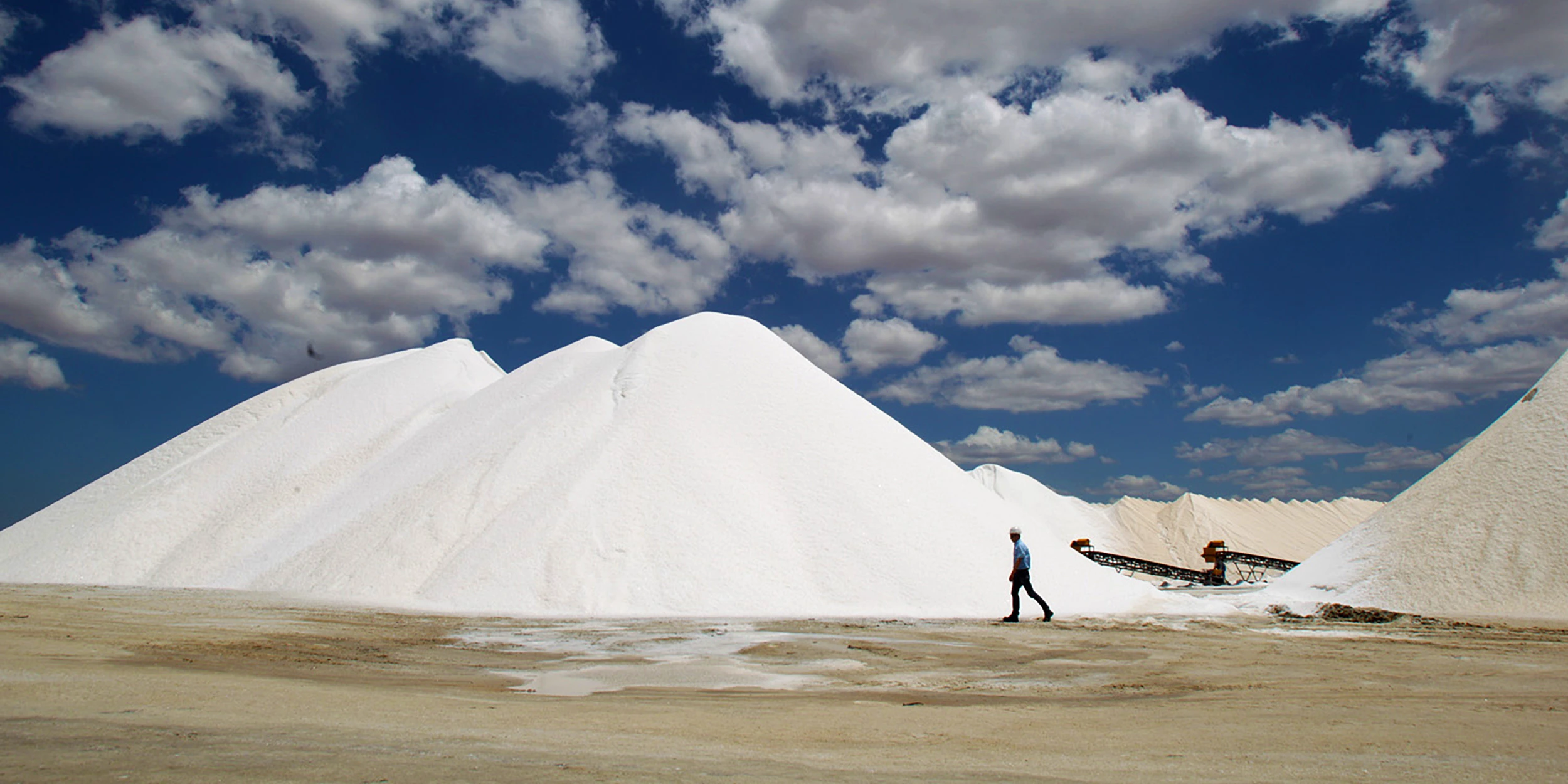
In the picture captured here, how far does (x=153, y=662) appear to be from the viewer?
20.9ft

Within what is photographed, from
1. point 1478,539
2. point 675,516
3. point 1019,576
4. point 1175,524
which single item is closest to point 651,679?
point 1019,576

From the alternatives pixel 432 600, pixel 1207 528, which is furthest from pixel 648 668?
pixel 1207 528

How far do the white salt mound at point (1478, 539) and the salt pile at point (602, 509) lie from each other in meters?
4.37

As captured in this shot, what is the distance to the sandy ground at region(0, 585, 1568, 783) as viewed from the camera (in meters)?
3.45

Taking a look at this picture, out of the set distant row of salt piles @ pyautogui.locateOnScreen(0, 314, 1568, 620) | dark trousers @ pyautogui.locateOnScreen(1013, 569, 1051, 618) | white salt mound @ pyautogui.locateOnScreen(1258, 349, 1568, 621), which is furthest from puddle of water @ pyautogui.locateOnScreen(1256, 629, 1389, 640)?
white salt mound @ pyautogui.locateOnScreen(1258, 349, 1568, 621)

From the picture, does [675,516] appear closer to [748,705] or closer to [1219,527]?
[748,705]

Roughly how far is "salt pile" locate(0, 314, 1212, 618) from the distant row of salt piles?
6 centimetres

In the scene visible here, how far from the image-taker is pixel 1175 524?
51219 mm

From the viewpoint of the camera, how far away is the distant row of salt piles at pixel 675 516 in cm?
1349

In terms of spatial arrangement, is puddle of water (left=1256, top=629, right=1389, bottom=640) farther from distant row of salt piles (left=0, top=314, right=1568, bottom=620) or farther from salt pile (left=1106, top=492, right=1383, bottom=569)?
salt pile (left=1106, top=492, right=1383, bottom=569)

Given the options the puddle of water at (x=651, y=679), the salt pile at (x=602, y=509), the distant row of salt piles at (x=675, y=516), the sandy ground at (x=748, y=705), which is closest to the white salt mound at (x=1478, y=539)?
the distant row of salt piles at (x=675, y=516)

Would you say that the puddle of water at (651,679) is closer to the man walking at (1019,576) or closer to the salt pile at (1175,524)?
the man walking at (1019,576)

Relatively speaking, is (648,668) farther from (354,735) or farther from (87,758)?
(87,758)

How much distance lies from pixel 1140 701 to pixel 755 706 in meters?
2.77
